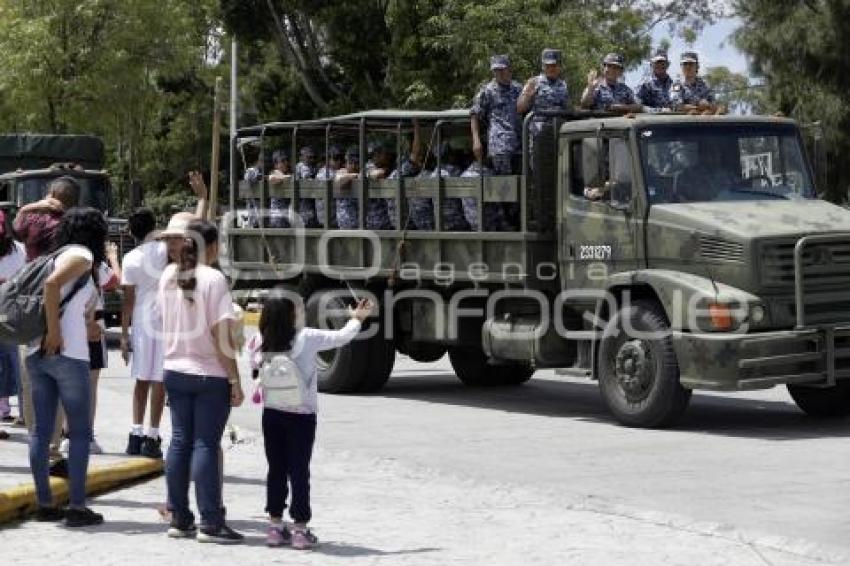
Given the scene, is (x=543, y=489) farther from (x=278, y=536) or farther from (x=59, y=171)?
(x=59, y=171)

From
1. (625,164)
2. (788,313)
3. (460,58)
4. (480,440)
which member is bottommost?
(480,440)

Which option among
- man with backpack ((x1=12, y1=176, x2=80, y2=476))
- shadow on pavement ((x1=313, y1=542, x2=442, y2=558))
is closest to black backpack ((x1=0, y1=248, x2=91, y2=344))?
man with backpack ((x1=12, y1=176, x2=80, y2=476))

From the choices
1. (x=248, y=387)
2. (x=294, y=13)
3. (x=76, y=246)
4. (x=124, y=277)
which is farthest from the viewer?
(x=294, y=13)

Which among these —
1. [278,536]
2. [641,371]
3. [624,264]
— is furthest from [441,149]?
[278,536]

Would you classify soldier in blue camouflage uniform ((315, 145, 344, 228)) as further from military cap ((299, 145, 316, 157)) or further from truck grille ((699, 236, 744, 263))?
truck grille ((699, 236, 744, 263))

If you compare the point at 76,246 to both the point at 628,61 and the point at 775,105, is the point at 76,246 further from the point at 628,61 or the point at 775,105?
the point at 775,105

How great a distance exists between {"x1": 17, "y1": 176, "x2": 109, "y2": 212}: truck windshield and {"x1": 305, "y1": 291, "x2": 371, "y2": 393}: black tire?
7.43 m

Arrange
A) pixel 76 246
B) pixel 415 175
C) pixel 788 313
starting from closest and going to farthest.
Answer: pixel 76 246, pixel 788 313, pixel 415 175

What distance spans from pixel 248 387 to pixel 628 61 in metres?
22.4

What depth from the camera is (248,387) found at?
1806 centimetres

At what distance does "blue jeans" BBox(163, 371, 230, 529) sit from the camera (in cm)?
889

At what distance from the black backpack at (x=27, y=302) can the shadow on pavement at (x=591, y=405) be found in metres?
6.33

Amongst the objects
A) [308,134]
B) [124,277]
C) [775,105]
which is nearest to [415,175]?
[308,134]

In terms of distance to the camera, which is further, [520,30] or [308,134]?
[520,30]
